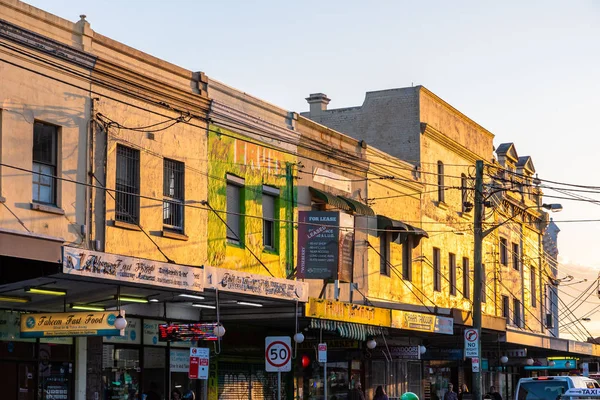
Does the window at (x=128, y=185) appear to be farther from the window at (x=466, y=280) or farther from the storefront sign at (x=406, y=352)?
the window at (x=466, y=280)

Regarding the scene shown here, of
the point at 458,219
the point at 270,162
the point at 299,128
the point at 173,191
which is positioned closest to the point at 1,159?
the point at 173,191

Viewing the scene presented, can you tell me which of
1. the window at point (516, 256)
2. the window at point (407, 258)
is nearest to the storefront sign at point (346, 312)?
the window at point (407, 258)

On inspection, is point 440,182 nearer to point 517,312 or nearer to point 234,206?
point 517,312

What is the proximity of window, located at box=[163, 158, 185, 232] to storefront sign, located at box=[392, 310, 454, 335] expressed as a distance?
7.26 m

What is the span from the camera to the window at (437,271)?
3784cm

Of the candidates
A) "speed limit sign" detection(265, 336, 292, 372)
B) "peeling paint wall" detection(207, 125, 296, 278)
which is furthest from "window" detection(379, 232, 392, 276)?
"speed limit sign" detection(265, 336, 292, 372)

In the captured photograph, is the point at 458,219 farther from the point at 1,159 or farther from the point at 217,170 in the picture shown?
the point at 1,159

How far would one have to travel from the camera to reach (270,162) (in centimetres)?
2836

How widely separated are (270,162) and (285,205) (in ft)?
4.28

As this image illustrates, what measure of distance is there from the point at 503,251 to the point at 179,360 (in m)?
22.9

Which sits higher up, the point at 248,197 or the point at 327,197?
the point at 327,197

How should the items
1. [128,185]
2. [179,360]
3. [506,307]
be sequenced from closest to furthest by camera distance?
1. [128,185]
2. [179,360]
3. [506,307]

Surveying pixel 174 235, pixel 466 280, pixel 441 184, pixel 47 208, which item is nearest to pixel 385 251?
pixel 441 184

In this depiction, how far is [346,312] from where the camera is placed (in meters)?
26.4
